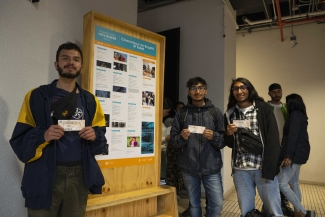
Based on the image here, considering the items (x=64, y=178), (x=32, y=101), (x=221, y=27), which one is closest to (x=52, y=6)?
(x=32, y=101)

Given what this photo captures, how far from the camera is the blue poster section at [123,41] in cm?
222

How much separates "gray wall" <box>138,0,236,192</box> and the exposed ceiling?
0.35 metres

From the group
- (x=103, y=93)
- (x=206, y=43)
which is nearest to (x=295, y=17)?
(x=206, y=43)

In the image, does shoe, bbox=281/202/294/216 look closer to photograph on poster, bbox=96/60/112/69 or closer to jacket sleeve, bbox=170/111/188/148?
jacket sleeve, bbox=170/111/188/148

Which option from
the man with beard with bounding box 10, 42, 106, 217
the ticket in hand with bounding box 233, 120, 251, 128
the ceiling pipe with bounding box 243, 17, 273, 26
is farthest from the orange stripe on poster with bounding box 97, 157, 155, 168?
the ceiling pipe with bounding box 243, 17, 273, 26

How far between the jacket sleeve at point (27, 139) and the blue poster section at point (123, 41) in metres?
0.97

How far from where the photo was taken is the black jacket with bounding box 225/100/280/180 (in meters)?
1.90

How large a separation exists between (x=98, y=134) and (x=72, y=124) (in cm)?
21

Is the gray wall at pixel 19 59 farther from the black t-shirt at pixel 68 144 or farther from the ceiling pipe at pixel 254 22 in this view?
the ceiling pipe at pixel 254 22

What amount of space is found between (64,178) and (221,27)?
3560mm

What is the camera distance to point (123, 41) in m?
2.39

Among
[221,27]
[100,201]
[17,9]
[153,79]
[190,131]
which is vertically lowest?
[100,201]

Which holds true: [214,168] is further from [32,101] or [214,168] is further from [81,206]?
[32,101]

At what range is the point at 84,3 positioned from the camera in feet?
8.23
